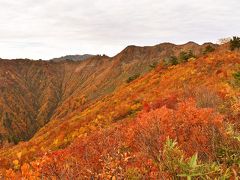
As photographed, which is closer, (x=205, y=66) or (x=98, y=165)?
(x=98, y=165)

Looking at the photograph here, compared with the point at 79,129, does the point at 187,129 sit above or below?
above

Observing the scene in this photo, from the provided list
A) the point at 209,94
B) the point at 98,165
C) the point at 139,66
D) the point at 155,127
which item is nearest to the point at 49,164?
the point at 98,165

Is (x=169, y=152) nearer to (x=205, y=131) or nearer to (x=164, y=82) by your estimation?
(x=205, y=131)

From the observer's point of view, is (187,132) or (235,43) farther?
(235,43)

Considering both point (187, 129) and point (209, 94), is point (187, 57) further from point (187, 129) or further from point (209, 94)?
point (187, 129)

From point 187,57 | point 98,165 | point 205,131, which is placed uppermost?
point 187,57

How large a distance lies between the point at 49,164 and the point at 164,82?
1507 inches

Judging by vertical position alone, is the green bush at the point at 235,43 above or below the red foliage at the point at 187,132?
above

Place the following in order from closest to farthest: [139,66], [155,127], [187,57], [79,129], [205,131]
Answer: [205,131] < [155,127] < [79,129] < [187,57] < [139,66]

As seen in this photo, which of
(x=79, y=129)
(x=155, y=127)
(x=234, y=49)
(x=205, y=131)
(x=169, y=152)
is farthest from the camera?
(x=234, y=49)

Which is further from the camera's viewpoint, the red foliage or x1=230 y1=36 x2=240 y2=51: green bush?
x1=230 y1=36 x2=240 y2=51: green bush

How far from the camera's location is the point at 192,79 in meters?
40.5

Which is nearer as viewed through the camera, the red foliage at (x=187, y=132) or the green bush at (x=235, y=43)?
the red foliage at (x=187, y=132)

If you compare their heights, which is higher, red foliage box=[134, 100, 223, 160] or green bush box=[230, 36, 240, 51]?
green bush box=[230, 36, 240, 51]
